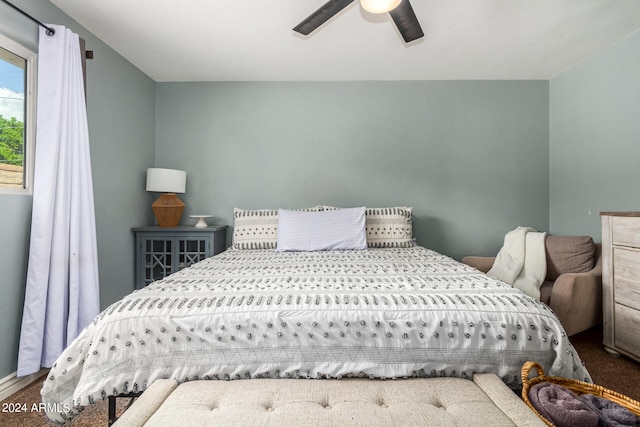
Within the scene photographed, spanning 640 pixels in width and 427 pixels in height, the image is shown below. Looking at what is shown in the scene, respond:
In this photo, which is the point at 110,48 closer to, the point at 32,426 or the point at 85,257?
the point at 85,257

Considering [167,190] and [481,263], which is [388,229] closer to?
[481,263]

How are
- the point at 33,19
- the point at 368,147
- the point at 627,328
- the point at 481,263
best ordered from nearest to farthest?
the point at 33,19 → the point at 627,328 → the point at 481,263 → the point at 368,147

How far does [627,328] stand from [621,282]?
0.28 metres

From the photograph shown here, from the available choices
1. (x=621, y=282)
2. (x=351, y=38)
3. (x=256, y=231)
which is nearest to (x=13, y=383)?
(x=256, y=231)

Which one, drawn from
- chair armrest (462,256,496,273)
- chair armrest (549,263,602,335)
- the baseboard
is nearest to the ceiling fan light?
chair armrest (549,263,602,335)

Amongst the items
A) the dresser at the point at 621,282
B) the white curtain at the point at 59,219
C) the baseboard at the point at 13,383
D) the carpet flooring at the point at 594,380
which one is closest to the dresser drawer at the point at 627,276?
the dresser at the point at 621,282

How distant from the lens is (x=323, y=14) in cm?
173

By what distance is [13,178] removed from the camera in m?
1.89

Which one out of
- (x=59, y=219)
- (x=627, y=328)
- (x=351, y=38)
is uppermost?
(x=351, y=38)

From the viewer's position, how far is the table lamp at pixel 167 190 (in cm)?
296

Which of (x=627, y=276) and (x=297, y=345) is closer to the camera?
(x=297, y=345)

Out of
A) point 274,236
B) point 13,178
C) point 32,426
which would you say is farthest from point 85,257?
point 274,236

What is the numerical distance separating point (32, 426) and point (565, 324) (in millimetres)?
3123

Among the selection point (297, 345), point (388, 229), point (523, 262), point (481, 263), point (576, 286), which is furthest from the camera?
point (481, 263)
